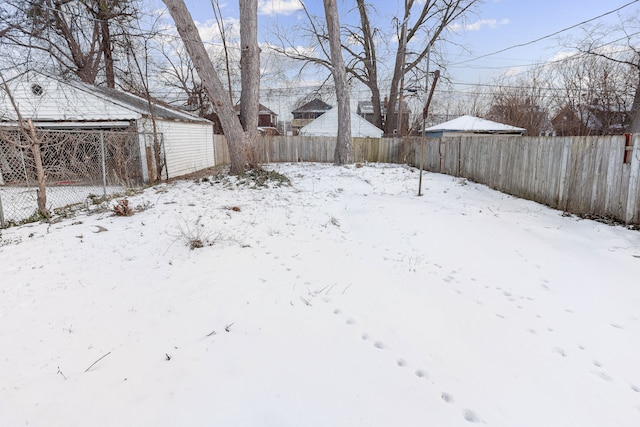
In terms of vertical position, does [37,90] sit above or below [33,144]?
above

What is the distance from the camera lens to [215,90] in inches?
322

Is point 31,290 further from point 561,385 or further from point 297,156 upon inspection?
point 297,156

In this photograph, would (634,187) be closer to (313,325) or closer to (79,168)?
(313,325)

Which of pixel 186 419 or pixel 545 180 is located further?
pixel 545 180

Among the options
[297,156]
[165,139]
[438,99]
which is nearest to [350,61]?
[297,156]

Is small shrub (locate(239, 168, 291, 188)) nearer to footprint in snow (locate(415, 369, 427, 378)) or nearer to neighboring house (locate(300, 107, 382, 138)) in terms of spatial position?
footprint in snow (locate(415, 369, 427, 378))

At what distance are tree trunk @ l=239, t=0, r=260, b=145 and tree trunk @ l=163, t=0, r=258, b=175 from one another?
1.99 ft

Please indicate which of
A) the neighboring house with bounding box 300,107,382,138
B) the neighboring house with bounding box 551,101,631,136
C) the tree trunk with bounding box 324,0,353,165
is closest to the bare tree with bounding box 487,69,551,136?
the neighboring house with bounding box 551,101,631,136

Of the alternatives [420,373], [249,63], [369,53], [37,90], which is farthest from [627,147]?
[369,53]

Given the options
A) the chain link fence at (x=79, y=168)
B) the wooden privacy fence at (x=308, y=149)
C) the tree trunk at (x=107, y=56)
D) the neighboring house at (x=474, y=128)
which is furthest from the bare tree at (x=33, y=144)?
the neighboring house at (x=474, y=128)

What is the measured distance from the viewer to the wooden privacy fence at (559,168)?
5.18m

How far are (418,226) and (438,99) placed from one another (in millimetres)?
28302

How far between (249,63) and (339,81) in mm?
4455

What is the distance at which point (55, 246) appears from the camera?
12.7 feet
